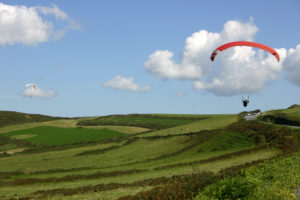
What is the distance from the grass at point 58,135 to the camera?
80875 millimetres

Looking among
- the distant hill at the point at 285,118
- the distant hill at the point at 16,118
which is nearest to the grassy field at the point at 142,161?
the distant hill at the point at 285,118

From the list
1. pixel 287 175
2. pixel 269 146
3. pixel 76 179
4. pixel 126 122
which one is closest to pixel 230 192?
pixel 287 175

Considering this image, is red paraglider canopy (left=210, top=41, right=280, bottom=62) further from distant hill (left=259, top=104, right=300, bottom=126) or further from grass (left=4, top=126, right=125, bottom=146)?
grass (left=4, top=126, right=125, bottom=146)

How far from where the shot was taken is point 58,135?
89.2 metres

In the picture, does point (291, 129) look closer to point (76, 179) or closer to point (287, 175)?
point (287, 175)

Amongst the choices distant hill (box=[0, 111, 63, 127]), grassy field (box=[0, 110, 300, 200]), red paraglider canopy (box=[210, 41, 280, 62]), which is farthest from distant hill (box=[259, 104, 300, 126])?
distant hill (box=[0, 111, 63, 127])

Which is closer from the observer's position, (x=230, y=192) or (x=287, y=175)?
(x=230, y=192)

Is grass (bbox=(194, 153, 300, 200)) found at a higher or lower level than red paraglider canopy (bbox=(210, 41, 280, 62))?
lower

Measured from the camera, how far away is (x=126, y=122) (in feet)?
392

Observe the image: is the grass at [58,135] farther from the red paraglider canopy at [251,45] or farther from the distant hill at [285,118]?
the red paraglider canopy at [251,45]

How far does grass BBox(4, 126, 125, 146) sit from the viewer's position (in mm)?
80875

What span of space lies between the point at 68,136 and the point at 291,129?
6302cm

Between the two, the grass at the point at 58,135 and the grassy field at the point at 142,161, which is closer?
the grassy field at the point at 142,161

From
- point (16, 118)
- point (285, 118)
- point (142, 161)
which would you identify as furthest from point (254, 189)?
point (16, 118)
